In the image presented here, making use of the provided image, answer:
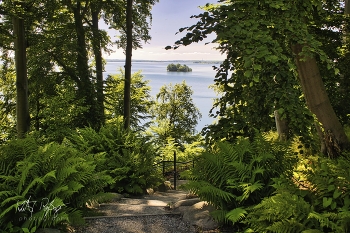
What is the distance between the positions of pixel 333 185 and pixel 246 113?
1439mm

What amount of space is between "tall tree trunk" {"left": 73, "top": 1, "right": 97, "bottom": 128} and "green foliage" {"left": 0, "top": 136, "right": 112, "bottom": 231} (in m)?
6.47

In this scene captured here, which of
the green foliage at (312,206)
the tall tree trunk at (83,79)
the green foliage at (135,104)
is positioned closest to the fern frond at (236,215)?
the green foliage at (312,206)

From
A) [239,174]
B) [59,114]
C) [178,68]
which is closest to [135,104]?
[59,114]

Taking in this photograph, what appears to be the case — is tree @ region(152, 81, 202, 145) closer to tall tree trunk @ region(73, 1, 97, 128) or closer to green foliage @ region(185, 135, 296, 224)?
tall tree trunk @ region(73, 1, 97, 128)

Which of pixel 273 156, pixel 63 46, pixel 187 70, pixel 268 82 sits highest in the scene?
pixel 187 70

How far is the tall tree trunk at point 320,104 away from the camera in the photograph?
4.35 m

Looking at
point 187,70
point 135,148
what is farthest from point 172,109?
point 135,148

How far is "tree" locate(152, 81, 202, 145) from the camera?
25.3 metres

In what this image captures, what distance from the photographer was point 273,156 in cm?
368

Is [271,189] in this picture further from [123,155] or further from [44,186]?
[123,155]

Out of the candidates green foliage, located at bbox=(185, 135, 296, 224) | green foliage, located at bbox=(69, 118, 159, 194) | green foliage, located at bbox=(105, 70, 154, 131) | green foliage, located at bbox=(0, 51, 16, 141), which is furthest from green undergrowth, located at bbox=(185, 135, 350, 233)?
green foliage, located at bbox=(105, 70, 154, 131)

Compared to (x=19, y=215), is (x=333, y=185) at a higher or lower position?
higher

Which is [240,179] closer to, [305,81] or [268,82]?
[268,82]

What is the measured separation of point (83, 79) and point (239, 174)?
842 cm
